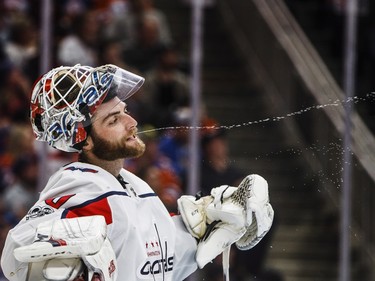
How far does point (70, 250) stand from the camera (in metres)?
2.66

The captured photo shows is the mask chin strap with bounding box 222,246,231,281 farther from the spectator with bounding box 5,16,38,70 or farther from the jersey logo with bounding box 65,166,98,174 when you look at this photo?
the spectator with bounding box 5,16,38,70

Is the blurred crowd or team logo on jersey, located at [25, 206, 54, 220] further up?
the blurred crowd

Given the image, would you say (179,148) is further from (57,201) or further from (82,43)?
(57,201)

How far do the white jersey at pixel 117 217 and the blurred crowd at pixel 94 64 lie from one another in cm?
127

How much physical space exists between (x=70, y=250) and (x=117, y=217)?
0.82 ft

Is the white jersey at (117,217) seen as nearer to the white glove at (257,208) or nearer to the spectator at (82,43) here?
the white glove at (257,208)

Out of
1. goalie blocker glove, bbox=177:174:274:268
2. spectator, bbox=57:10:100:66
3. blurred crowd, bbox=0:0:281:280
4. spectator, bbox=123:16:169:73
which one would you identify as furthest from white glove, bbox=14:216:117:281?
spectator, bbox=123:16:169:73

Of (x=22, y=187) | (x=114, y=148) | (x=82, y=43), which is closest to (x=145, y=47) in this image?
(x=82, y=43)

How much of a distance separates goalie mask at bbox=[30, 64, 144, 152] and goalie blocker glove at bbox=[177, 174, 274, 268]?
40 centimetres

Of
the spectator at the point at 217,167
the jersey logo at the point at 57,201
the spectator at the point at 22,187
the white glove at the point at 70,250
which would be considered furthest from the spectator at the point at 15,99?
the white glove at the point at 70,250

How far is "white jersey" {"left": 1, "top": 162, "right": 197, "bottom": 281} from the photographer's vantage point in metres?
2.82

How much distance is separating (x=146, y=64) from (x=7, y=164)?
36.6 inches

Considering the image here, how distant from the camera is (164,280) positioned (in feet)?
10.0

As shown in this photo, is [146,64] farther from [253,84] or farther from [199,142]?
[199,142]
